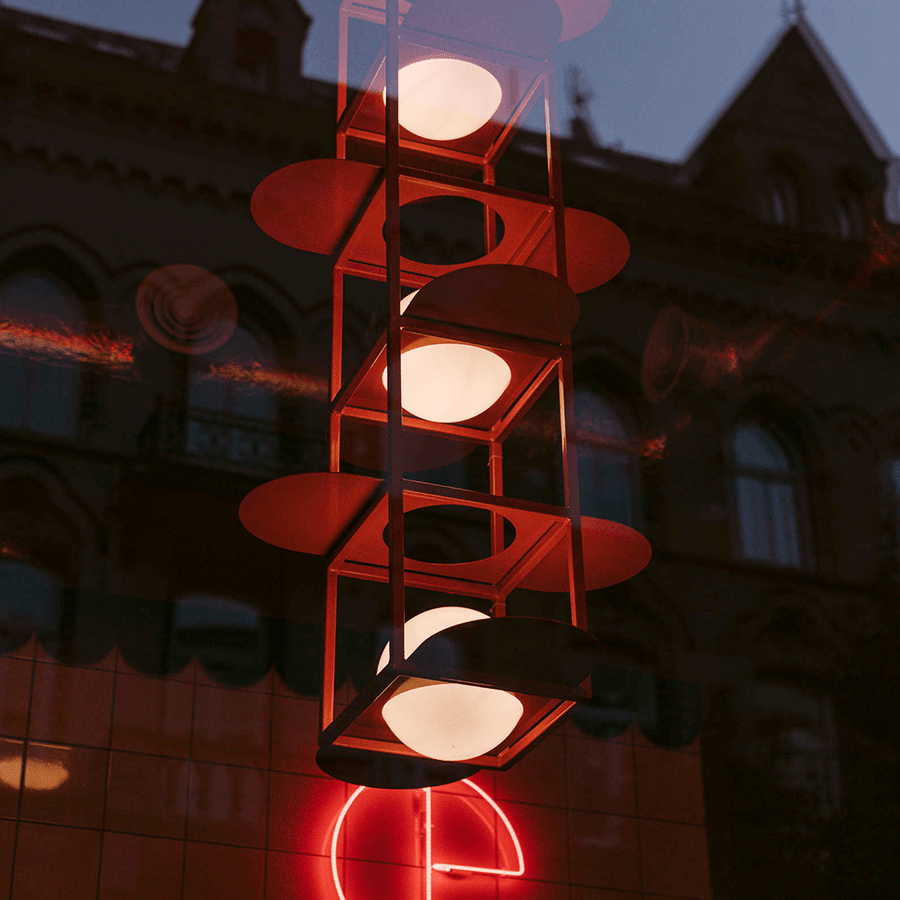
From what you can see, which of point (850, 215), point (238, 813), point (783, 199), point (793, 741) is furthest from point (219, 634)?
point (850, 215)

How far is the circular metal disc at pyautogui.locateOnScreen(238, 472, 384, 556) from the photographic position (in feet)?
6.68

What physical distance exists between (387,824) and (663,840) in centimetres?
109

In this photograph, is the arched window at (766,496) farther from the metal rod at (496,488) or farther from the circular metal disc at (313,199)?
the circular metal disc at (313,199)

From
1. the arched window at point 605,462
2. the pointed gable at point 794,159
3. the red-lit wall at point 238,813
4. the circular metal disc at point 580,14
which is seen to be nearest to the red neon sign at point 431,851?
the red-lit wall at point 238,813

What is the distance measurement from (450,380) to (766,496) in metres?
4.37

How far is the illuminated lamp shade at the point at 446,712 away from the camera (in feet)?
6.15

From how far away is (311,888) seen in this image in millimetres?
4172

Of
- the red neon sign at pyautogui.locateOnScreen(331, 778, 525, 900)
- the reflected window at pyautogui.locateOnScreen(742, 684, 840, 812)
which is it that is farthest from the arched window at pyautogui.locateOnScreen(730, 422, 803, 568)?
the red neon sign at pyautogui.locateOnScreen(331, 778, 525, 900)

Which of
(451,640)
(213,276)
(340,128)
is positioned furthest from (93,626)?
(451,640)

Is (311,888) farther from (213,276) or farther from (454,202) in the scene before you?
(454,202)

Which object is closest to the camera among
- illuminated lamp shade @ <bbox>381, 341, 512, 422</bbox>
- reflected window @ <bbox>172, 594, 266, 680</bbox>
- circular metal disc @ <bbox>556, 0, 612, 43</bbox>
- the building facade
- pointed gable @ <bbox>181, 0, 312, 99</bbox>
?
illuminated lamp shade @ <bbox>381, 341, 512, 422</bbox>

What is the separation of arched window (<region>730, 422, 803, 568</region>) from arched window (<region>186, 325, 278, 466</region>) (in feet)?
7.47

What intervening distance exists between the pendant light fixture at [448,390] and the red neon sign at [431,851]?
2.16 metres

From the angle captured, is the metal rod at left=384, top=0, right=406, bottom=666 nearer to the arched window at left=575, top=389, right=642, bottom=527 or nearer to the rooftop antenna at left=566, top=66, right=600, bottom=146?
the rooftop antenna at left=566, top=66, right=600, bottom=146
